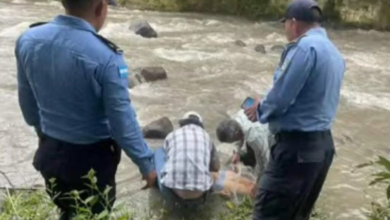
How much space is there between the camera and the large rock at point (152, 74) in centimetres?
1135

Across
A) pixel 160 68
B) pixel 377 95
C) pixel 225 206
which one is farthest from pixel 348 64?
pixel 225 206

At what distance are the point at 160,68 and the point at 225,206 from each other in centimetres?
579

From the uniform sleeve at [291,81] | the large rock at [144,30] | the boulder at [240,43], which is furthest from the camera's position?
the large rock at [144,30]

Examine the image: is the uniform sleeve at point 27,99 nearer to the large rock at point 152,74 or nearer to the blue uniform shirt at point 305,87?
the blue uniform shirt at point 305,87

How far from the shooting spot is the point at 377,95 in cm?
1141

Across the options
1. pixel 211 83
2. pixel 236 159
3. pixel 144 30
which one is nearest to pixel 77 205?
pixel 236 159

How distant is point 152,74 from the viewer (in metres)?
11.4

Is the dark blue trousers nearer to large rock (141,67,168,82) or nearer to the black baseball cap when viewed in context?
the black baseball cap

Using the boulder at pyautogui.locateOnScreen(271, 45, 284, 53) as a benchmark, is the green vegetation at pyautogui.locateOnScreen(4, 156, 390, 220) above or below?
above

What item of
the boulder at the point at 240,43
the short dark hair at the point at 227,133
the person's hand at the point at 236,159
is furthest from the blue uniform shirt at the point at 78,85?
the boulder at the point at 240,43

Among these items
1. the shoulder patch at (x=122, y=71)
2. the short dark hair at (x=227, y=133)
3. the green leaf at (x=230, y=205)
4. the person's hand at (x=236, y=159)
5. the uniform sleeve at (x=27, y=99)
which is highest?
the shoulder patch at (x=122, y=71)

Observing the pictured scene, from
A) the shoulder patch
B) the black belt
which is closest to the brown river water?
the black belt

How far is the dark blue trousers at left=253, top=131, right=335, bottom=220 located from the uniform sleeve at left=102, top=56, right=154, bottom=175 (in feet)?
3.50

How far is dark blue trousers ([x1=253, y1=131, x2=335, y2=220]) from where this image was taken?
4.42 meters
